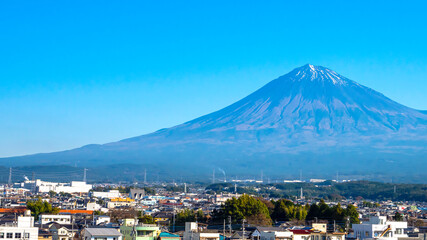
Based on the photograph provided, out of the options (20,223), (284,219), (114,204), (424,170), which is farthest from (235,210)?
(424,170)

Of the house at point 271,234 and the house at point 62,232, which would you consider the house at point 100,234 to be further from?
the house at point 271,234

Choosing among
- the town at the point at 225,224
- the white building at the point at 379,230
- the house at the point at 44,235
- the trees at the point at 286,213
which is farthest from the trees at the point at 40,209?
the white building at the point at 379,230

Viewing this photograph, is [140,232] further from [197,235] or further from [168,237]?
[197,235]

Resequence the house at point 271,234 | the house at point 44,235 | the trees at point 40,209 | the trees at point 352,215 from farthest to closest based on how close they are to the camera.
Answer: the trees at point 40,209, the trees at point 352,215, the house at point 271,234, the house at point 44,235

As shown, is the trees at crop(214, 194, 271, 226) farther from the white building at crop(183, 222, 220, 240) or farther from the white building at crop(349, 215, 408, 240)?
the white building at crop(183, 222, 220, 240)

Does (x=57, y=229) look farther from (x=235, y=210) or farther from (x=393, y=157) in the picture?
(x=393, y=157)

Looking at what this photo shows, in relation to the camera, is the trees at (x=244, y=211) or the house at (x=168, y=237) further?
the trees at (x=244, y=211)

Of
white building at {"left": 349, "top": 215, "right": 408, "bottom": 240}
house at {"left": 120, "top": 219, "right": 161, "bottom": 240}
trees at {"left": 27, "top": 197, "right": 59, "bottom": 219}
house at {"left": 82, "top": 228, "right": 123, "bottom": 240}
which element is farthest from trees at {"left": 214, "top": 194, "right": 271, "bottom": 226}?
house at {"left": 82, "top": 228, "right": 123, "bottom": 240}

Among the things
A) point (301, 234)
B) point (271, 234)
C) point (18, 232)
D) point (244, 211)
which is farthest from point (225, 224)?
point (18, 232)

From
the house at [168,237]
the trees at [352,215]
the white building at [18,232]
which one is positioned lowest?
the house at [168,237]
